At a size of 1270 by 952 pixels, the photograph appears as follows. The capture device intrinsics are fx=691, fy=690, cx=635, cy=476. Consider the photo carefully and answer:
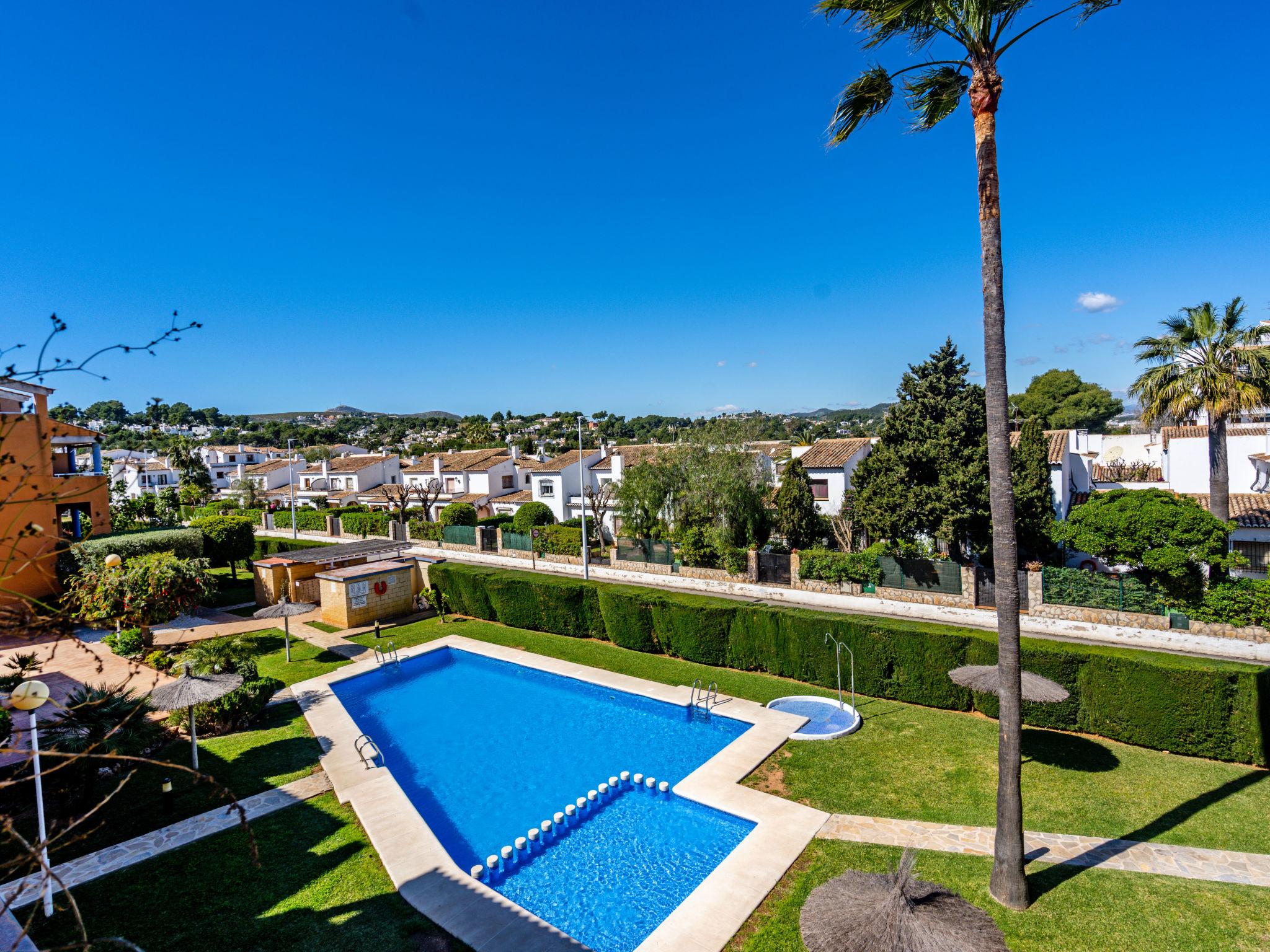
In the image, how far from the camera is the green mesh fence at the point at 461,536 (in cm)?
4025

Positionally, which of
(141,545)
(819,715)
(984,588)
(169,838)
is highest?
(141,545)

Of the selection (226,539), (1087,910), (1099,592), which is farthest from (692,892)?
(226,539)

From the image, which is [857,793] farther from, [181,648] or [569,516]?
[569,516]

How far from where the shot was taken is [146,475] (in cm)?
7300

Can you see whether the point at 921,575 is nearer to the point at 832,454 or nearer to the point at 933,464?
the point at 933,464

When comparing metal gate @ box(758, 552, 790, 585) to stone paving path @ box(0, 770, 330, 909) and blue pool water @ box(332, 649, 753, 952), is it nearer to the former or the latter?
blue pool water @ box(332, 649, 753, 952)

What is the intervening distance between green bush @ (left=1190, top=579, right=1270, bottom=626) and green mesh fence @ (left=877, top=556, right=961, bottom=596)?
655 centimetres

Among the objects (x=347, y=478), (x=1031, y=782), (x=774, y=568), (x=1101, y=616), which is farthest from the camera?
(x=347, y=478)

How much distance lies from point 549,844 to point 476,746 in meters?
4.64

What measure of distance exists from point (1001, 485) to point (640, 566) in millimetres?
24120

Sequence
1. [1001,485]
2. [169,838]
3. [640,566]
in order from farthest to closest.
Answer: [640,566], [169,838], [1001,485]

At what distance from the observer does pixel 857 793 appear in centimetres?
1273

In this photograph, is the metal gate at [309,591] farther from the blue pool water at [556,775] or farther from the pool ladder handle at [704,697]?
the pool ladder handle at [704,697]

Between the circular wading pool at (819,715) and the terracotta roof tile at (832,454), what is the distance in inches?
780
